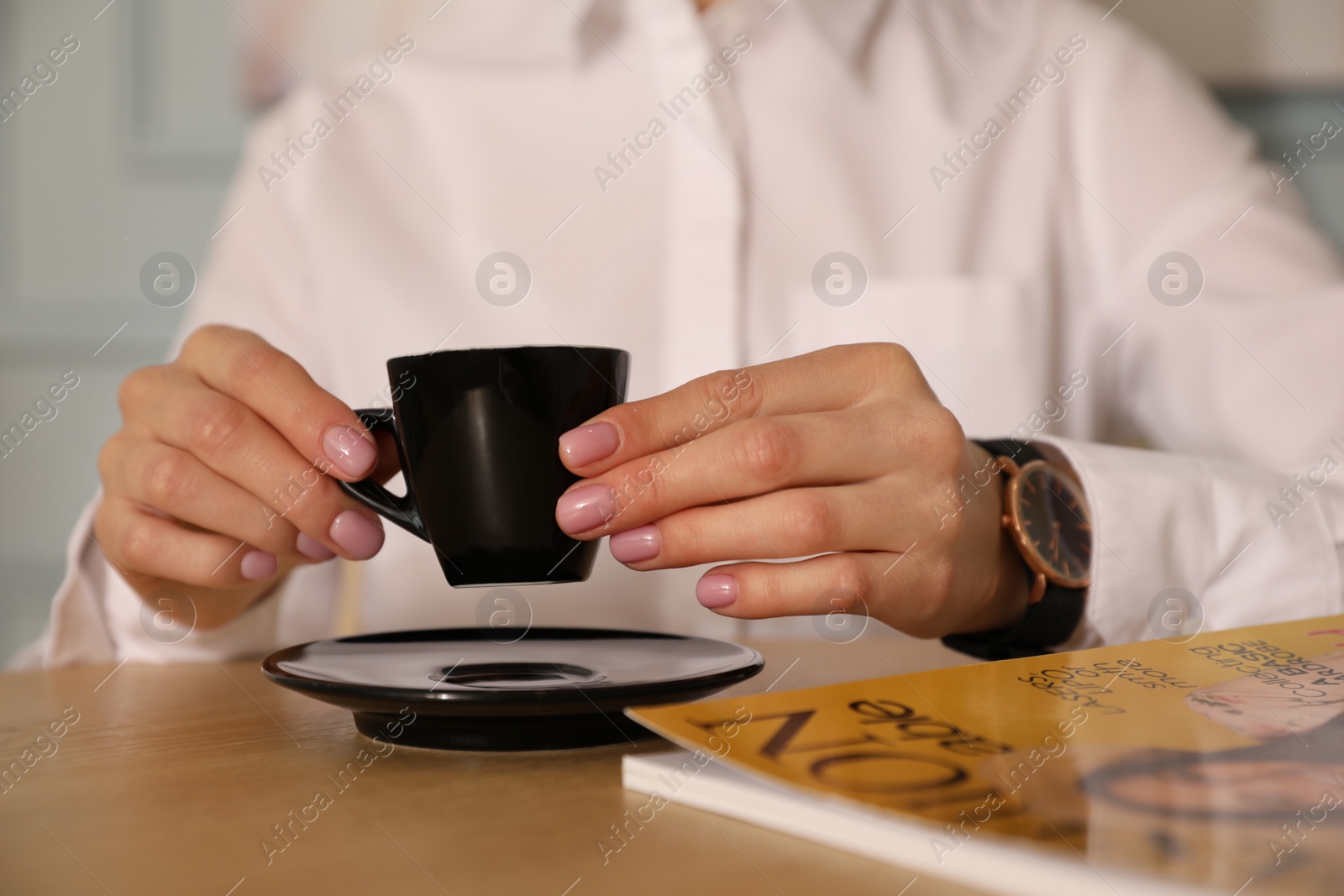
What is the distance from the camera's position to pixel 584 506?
0.49 metres

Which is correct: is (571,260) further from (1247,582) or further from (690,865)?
(690,865)

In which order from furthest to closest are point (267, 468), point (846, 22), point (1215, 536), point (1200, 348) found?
point (846, 22)
point (1200, 348)
point (1215, 536)
point (267, 468)

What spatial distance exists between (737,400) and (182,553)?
401mm

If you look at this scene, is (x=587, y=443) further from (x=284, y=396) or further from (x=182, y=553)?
(x=182, y=553)

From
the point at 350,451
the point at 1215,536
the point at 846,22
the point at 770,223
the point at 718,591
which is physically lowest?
the point at 1215,536

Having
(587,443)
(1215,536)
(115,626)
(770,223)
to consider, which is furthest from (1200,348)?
(115,626)

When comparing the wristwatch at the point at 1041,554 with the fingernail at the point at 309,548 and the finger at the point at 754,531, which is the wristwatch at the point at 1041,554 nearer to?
the finger at the point at 754,531

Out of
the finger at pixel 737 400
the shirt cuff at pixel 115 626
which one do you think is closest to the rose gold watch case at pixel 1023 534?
the finger at pixel 737 400

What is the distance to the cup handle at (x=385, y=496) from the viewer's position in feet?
1.72

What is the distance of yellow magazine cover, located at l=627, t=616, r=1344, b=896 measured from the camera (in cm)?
26

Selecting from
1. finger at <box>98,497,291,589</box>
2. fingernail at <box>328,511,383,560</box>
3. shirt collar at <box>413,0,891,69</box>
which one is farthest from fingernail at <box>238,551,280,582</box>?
shirt collar at <box>413,0,891,69</box>

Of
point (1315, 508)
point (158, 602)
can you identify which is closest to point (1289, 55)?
point (1315, 508)

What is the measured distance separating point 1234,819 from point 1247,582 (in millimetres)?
633

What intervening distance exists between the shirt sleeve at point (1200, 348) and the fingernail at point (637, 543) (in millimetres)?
386
